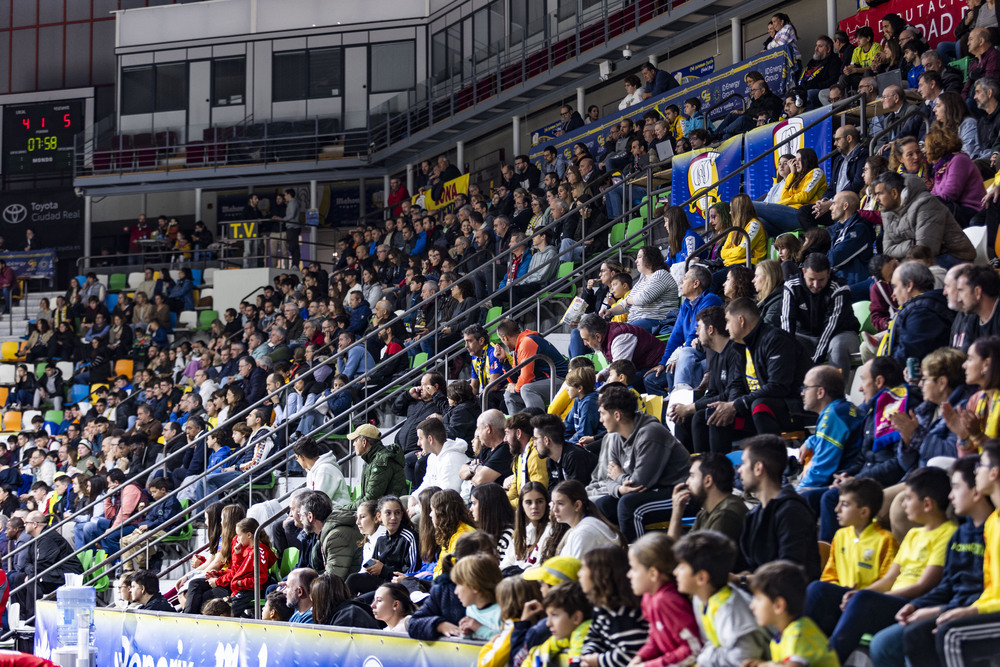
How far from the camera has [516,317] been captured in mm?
12438

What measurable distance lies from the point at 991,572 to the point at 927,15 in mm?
10851

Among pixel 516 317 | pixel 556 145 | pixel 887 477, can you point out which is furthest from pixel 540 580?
pixel 556 145

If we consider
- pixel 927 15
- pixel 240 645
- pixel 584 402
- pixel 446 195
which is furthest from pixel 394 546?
pixel 446 195

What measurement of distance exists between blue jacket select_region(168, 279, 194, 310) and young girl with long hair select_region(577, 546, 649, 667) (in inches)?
728

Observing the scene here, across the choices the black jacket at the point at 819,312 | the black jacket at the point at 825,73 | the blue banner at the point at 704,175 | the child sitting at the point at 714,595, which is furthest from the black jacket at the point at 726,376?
the black jacket at the point at 825,73

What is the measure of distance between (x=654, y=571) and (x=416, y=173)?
20.5 m

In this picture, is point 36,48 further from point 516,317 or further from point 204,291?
point 516,317

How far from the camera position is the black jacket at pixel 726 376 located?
722 centimetres

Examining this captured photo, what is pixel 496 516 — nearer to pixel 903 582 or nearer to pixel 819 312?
pixel 819 312

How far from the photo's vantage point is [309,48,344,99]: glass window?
84.9 ft

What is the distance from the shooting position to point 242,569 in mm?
9445

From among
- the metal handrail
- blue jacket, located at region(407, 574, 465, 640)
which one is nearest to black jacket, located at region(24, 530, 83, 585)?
the metal handrail

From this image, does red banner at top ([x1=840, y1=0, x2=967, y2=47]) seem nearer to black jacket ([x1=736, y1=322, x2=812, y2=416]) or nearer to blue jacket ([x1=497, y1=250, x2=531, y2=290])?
blue jacket ([x1=497, y1=250, x2=531, y2=290])

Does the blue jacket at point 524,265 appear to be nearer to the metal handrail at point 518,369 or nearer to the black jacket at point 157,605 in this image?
the metal handrail at point 518,369
